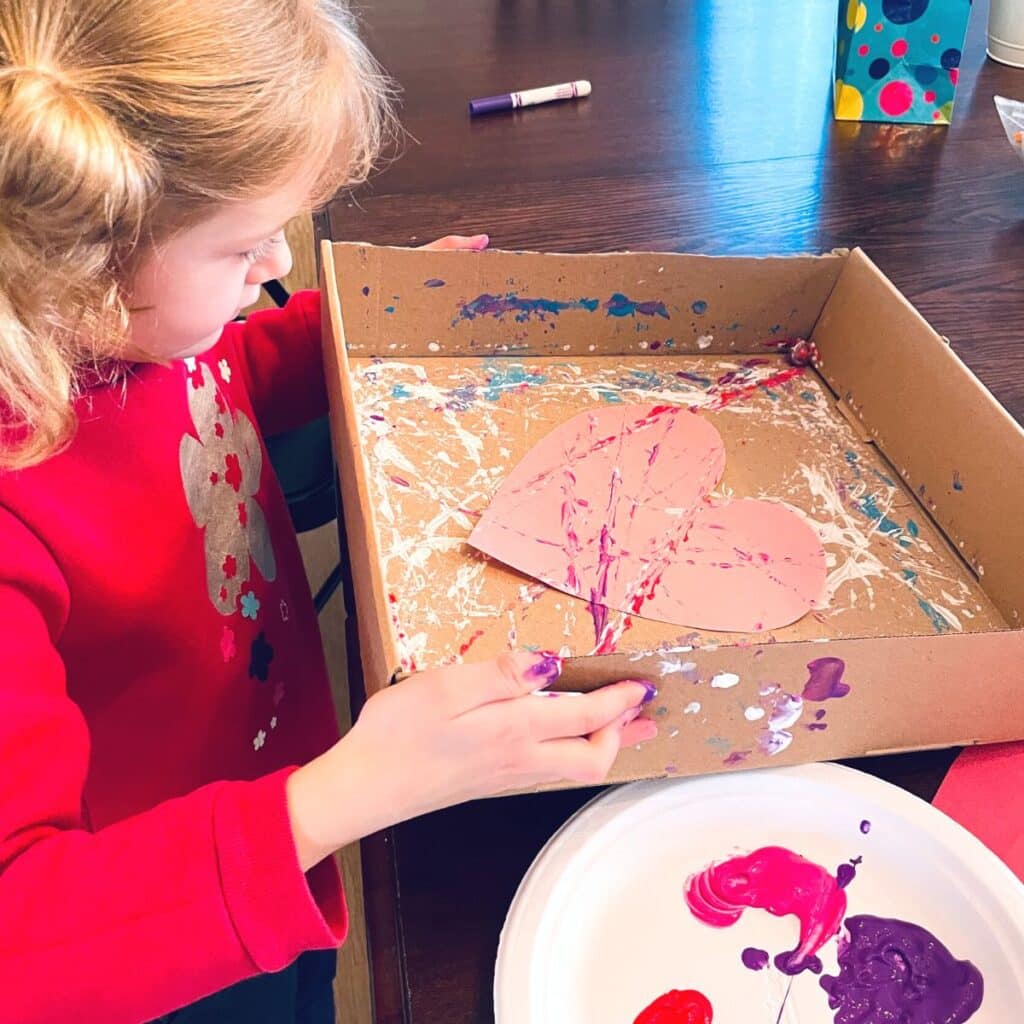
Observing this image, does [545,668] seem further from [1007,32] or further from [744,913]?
[1007,32]

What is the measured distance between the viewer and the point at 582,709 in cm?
47

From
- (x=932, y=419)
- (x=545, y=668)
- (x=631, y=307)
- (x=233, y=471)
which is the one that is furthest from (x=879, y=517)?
(x=233, y=471)

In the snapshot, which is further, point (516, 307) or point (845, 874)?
point (516, 307)

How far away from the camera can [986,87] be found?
1171 mm

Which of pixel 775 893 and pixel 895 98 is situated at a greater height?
A: pixel 895 98

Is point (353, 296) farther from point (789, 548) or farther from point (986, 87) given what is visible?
point (986, 87)

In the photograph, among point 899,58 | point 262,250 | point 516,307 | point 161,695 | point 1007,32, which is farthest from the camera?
point 1007,32

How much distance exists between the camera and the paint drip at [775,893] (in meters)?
0.50

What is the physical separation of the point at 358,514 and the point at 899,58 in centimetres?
84

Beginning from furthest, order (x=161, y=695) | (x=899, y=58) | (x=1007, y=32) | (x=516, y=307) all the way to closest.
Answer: (x=1007, y=32)
(x=899, y=58)
(x=516, y=307)
(x=161, y=695)

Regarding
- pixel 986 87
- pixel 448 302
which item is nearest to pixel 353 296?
pixel 448 302

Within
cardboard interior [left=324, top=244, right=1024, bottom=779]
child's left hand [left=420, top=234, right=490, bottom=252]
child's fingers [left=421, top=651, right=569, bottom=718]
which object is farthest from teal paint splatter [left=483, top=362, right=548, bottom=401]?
child's fingers [left=421, top=651, right=569, bottom=718]

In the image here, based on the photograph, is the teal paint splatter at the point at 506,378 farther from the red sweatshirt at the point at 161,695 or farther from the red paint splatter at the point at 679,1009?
the red paint splatter at the point at 679,1009

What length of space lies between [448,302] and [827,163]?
1.66ft
